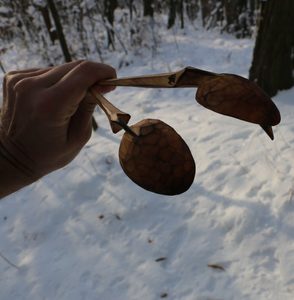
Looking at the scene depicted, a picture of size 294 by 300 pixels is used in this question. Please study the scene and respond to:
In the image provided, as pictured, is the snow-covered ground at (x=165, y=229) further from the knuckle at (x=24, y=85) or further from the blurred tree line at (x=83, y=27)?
the blurred tree line at (x=83, y=27)

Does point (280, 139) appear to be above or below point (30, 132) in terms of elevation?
below

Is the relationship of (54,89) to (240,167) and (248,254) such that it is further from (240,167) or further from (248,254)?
(240,167)

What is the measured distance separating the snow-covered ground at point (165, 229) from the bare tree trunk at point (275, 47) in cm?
40

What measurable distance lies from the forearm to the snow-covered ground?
1.44 m

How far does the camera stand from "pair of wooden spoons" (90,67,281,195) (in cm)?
54

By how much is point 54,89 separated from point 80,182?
8.32 ft

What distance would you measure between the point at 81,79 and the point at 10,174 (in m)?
0.43

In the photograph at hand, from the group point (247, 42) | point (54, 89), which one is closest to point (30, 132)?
point (54, 89)

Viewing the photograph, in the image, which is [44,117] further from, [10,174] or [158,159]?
[158,159]

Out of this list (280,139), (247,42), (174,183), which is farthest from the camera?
(247,42)

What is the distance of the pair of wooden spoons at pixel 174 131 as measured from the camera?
21.4 inches

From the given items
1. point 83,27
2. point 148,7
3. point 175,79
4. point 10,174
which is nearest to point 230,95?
point 175,79

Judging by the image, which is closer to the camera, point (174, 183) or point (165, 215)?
point (174, 183)

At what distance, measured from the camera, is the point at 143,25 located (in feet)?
27.6
